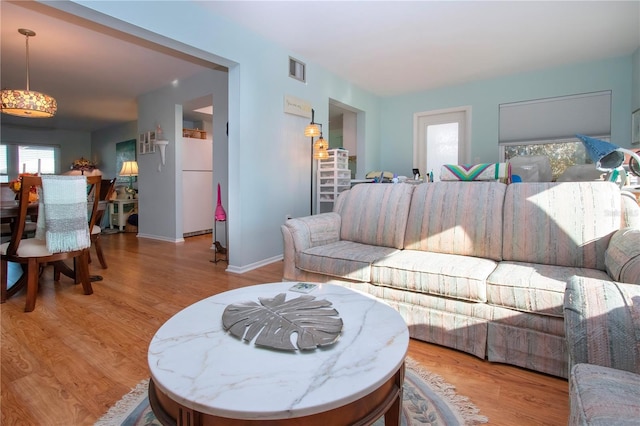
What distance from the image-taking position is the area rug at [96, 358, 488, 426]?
49.8 inches

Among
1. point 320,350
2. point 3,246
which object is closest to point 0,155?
point 3,246

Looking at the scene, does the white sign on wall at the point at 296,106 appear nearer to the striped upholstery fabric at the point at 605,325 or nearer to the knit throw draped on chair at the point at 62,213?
the knit throw draped on chair at the point at 62,213

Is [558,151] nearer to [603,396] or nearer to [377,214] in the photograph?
[377,214]

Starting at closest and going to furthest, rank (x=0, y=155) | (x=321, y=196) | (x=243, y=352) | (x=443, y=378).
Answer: (x=243, y=352), (x=443, y=378), (x=321, y=196), (x=0, y=155)

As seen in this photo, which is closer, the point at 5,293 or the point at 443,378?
the point at 443,378

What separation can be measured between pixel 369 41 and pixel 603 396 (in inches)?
149

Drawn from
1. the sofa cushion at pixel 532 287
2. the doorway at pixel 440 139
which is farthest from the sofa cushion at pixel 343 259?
the doorway at pixel 440 139

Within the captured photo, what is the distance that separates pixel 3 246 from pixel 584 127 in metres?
6.49

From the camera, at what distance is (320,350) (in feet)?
3.04

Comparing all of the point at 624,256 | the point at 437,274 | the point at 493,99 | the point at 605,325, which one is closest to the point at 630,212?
the point at 624,256

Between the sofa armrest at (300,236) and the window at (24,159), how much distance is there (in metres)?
8.02

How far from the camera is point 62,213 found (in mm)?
2500

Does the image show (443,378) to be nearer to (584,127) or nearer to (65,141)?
(584,127)

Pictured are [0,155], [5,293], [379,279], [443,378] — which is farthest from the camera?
[0,155]
